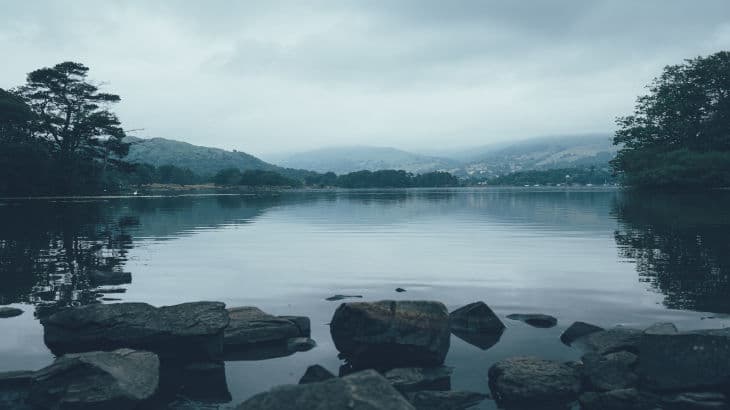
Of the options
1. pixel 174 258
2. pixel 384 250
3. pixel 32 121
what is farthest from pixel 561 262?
pixel 32 121

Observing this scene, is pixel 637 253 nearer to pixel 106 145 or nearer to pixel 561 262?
pixel 561 262

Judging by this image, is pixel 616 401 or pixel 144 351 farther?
pixel 144 351

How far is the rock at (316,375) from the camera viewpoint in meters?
14.6

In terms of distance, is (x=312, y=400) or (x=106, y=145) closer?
(x=312, y=400)

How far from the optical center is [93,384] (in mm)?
12898

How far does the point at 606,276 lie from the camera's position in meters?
29.4

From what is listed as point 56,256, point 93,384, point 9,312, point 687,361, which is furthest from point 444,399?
point 56,256

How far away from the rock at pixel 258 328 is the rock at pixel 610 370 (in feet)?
30.4

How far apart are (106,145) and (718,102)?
136434mm

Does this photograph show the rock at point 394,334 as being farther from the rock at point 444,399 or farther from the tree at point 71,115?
the tree at point 71,115

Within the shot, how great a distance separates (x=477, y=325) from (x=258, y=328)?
764cm

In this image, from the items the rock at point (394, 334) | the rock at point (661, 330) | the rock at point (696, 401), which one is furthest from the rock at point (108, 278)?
the rock at point (696, 401)

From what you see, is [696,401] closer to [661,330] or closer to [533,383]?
[661,330]

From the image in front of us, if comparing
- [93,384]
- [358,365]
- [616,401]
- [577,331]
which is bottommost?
[358,365]
